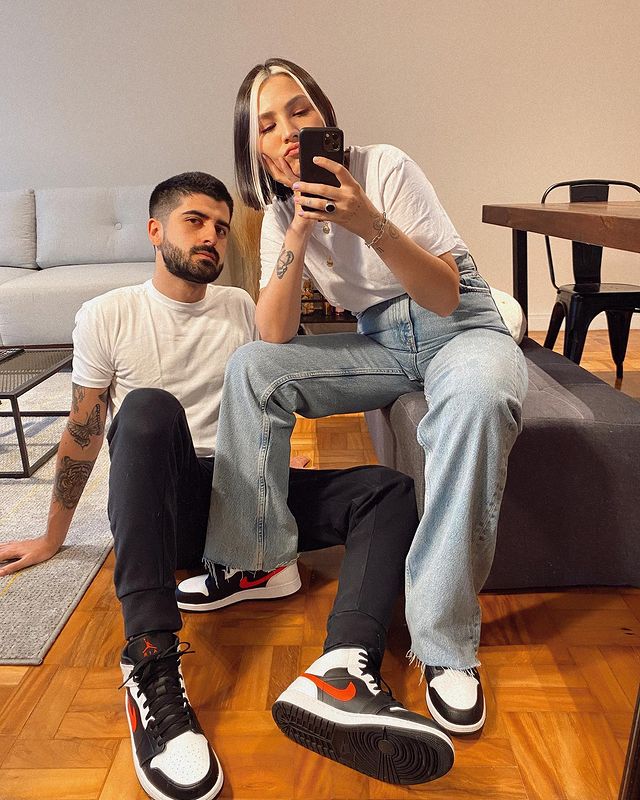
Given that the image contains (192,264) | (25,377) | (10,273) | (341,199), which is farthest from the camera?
(10,273)

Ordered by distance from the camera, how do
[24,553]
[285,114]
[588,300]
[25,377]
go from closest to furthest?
[285,114] → [24,553] → [25,377] → [588,300]

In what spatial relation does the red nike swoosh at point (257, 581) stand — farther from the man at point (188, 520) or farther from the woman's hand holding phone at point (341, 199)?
the woman's hand holding phone at point (341, 199)

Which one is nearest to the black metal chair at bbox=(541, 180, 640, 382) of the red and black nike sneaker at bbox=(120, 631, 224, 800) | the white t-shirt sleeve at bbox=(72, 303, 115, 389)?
the white t-shirt sleeve at bbox=(72, 303, 115, 389)

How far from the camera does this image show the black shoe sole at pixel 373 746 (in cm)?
87

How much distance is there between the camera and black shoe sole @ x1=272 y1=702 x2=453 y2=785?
87cm

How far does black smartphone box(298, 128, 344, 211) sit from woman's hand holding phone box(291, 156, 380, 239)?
1 centimetres

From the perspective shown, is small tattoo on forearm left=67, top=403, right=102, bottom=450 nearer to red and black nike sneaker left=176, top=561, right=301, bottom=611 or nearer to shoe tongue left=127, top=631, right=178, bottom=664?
red and black nike sneaker left=176, top=561, right=301, bottom=611

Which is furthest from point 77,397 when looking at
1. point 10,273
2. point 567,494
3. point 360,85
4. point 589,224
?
point 360,85

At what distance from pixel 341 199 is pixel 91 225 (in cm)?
286

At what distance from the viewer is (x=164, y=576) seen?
1.02m

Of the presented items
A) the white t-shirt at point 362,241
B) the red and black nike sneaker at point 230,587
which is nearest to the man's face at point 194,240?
the white t-shirt at point 362,241

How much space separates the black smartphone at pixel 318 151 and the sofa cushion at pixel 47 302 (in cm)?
217

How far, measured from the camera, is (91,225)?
3.61 metres

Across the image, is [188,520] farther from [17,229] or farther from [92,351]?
[17,229]
